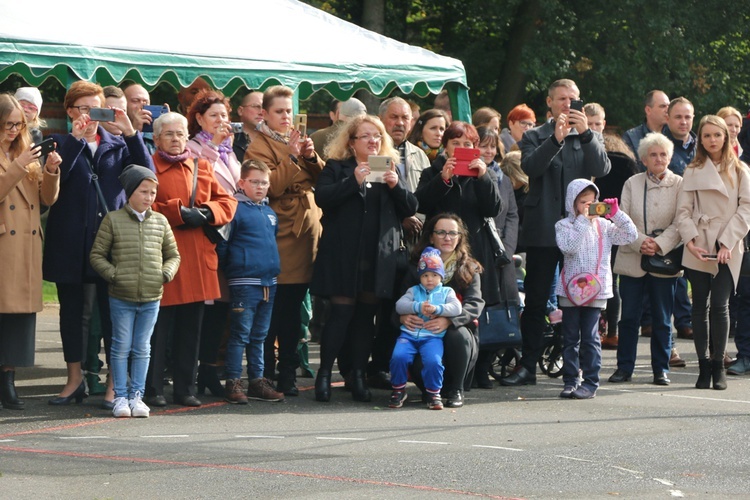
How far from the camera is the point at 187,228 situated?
9.95 m

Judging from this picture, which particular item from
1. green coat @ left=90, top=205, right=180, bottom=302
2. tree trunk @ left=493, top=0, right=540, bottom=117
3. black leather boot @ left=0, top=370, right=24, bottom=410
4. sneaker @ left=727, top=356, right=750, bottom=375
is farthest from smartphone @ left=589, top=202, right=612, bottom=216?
tree trunk @ left=493, top=0, right=540, bottom=117

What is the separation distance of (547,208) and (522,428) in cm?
255

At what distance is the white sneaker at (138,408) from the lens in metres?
9.52

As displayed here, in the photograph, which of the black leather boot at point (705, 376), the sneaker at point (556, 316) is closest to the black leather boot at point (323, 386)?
the sneaker at point (556, 316)

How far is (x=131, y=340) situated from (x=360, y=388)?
1769 mm

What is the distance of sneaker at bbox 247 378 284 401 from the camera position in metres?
10.3

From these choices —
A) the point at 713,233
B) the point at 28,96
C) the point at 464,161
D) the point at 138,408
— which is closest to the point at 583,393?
the point at 713,233

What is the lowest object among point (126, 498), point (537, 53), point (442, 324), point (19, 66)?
point (126, 498)

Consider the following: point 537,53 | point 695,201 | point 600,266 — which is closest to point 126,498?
point 600,266

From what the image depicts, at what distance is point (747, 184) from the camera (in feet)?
37.1

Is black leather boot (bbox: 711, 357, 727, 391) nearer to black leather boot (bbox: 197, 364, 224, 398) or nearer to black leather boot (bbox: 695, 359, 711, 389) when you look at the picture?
black leather boot (bbox: 695, 359, 711, 389)

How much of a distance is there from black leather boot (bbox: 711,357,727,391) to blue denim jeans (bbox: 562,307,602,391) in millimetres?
1036

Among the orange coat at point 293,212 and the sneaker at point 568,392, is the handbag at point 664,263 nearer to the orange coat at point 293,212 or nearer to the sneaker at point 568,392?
the sneaker at point 568,392

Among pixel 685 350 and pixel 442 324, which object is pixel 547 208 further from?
pixel 685 350
